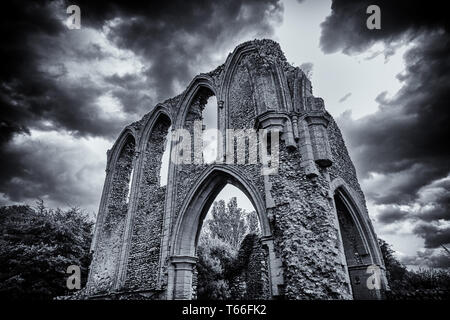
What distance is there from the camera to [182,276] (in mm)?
8148

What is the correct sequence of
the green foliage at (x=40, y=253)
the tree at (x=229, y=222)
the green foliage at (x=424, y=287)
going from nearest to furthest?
the green foliage at (x=424, y=287) < the green foliage at (x=40, y=253) < the tree at (x=229, y=222)

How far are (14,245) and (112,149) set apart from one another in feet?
18.3

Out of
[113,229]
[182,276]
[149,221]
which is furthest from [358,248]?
[113,229]

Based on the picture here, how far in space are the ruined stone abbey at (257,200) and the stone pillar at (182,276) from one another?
3 centimetres

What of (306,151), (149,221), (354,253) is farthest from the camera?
(149,221)

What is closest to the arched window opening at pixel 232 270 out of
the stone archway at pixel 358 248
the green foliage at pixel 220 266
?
the green foliage at pixel 220 266

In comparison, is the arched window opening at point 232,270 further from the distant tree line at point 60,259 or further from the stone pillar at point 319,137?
the stone pillar at point 319,137

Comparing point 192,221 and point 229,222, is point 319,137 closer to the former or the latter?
point 192,221

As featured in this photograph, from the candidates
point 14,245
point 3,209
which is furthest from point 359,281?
point 3,209

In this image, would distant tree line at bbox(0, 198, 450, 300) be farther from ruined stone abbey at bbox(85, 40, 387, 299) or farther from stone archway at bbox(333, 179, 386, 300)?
ruined stone abbey at bbox(85, 40, 387, 299)

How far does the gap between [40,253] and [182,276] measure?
700 centimetres

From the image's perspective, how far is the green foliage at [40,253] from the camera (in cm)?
1075
